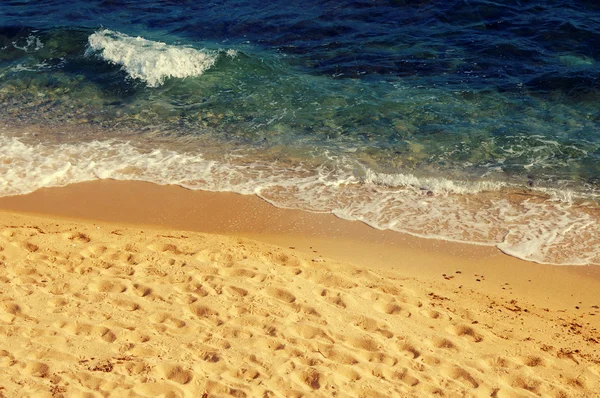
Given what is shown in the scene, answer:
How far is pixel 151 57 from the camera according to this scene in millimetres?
13148

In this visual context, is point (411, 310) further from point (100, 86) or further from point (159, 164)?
point (100, 86)

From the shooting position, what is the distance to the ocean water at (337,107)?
8344 millimetres

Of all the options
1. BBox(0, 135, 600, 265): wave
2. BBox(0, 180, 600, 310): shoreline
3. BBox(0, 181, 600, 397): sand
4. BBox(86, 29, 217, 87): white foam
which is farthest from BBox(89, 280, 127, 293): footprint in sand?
BBox(86, 29, 217, 87): white foam

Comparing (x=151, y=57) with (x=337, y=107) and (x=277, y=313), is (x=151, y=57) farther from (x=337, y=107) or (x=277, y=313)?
(x=277, y=313)

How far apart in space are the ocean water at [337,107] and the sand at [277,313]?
27.5 inches

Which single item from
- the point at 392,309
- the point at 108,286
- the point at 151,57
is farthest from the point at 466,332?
the point at 151,57

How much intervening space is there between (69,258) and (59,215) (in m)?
1.73

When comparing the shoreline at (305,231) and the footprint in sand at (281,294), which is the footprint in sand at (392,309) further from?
the shoreline at (305,231)

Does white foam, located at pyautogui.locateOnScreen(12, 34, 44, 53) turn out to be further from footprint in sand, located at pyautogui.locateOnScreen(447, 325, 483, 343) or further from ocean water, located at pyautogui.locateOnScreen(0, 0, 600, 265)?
footprint in sand, located at pyautogui.locateOnScreen(447, 325, 483, 343)

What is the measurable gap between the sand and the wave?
12.8 inches

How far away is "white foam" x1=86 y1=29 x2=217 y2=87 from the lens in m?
12.8

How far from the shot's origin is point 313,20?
1463 centimetres

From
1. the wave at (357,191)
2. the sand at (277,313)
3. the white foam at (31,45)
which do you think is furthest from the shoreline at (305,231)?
the white foam at (31,45)

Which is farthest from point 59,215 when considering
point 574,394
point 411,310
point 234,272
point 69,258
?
point 574,394
